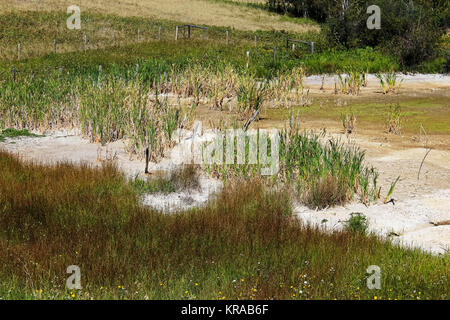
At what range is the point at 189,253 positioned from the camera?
5852 mm

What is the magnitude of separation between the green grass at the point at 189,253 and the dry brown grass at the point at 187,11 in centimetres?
4166

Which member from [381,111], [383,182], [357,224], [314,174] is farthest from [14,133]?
[381,111]

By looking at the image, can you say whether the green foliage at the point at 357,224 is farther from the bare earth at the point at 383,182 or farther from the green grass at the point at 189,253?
the green grass at the point at 189,253

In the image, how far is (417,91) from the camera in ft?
63.5

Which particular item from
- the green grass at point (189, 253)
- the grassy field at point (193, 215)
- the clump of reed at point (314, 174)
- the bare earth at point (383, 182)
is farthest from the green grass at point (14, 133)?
the clump of reed at point (314, 174)

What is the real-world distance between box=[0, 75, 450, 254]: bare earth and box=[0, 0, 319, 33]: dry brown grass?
122 feet

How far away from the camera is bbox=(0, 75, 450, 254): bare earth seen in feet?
23.9

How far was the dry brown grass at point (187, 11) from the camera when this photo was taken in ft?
166

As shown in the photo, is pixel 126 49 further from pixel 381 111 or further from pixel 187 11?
pixel 187 11

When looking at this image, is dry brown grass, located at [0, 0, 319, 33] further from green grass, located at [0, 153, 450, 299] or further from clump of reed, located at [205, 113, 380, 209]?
green grass, located at [0, 153, 450, 299]

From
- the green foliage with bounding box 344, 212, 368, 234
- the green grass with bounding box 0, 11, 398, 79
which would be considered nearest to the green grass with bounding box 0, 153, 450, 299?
the green foliage with bounding box 344, 212, 368, 234

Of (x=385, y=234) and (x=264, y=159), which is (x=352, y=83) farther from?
(x=385, y=234)

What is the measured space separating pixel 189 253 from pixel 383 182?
4.27 meters

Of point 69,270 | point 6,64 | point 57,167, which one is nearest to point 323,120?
point 57,167
